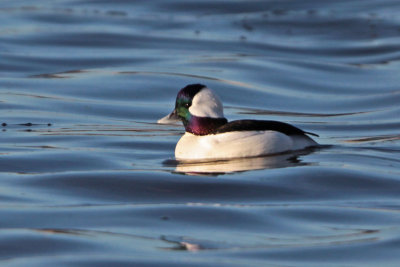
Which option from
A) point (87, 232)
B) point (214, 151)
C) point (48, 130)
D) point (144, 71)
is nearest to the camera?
point (87, 232)

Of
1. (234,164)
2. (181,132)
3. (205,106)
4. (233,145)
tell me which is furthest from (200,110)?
(181,132)

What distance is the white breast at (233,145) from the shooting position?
10.5 m

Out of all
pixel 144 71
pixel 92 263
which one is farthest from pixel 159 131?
pixel 92 263

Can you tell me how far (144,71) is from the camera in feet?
57.8

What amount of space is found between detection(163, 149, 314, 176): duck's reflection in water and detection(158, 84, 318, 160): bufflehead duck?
8cm

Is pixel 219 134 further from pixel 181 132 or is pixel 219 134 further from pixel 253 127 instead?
pixel 181 132

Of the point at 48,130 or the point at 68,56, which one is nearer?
the point at 48,130

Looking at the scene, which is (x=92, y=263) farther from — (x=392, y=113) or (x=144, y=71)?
(x=144, y=71)

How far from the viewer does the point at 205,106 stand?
1076 centimetres

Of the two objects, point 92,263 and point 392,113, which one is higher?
point 392,113

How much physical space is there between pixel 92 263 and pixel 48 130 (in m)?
6.02

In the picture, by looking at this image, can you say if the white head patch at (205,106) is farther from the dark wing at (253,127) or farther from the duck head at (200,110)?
the dark wing at (253,127)

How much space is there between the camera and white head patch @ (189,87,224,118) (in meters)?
10.8

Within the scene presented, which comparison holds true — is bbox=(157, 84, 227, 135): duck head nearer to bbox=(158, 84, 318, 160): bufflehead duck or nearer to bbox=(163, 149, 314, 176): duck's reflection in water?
bbox=(158, 84, 318, 160): bufflehead duck
